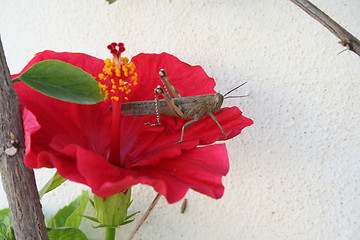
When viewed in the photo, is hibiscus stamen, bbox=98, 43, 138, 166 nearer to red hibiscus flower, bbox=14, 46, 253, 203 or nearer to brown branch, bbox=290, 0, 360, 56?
red hibiscus flower, bbox=14, 46, 253, 203

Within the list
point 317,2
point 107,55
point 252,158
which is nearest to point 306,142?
point 252,158

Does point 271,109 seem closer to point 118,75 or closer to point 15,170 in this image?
point 118,75

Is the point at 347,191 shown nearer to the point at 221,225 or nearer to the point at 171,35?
the point at 221,225

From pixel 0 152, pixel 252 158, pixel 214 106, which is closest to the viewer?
pixel 0 152

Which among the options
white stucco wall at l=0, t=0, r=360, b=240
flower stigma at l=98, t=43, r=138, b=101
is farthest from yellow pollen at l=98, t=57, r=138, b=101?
white stucco wall at l=0, t=0, r=360, b=240

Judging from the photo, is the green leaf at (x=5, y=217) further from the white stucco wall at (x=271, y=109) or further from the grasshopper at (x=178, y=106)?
the grasshopper at (x=178, y=106)

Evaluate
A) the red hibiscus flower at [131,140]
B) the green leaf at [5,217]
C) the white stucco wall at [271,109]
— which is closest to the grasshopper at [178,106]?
the red hibiscus flower at [131,140]
